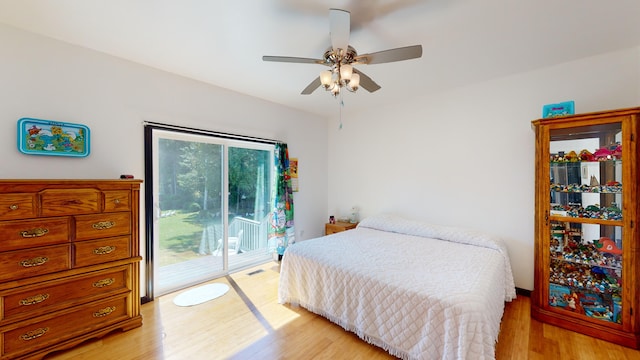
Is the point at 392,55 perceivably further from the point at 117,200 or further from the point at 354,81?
the point at 117,200

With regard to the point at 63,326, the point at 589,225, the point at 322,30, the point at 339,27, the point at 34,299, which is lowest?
the point at 63,326

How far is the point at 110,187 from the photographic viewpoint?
2.13 meters

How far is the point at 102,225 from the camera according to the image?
210cm

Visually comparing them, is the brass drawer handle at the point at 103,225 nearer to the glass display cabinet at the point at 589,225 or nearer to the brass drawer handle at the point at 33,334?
the brass drawer handle at the point at 33,334

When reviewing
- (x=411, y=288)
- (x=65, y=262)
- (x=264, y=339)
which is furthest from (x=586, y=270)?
(x=65, y=262)

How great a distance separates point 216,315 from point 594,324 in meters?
3.29

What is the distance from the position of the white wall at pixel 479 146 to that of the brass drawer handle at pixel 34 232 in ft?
12.0

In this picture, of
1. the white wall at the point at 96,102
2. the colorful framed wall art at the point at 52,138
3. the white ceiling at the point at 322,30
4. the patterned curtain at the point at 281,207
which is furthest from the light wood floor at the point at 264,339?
the white ceiling at the point at 322,30

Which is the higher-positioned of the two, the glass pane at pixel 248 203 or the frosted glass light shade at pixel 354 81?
the frosted glass light shade at pixel 354 81

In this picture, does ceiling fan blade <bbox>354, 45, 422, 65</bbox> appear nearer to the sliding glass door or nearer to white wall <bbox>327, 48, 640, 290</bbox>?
white wall <bbox>327, 48, 640, 290</bbox>

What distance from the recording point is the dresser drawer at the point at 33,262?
5.65 feet

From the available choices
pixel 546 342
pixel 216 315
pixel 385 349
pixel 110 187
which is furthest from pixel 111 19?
pixel 546 342

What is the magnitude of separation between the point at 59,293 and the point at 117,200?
2.49 feet

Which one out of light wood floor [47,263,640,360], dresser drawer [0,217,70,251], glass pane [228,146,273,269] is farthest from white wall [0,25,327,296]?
light wood floor [47,263,640,360]
